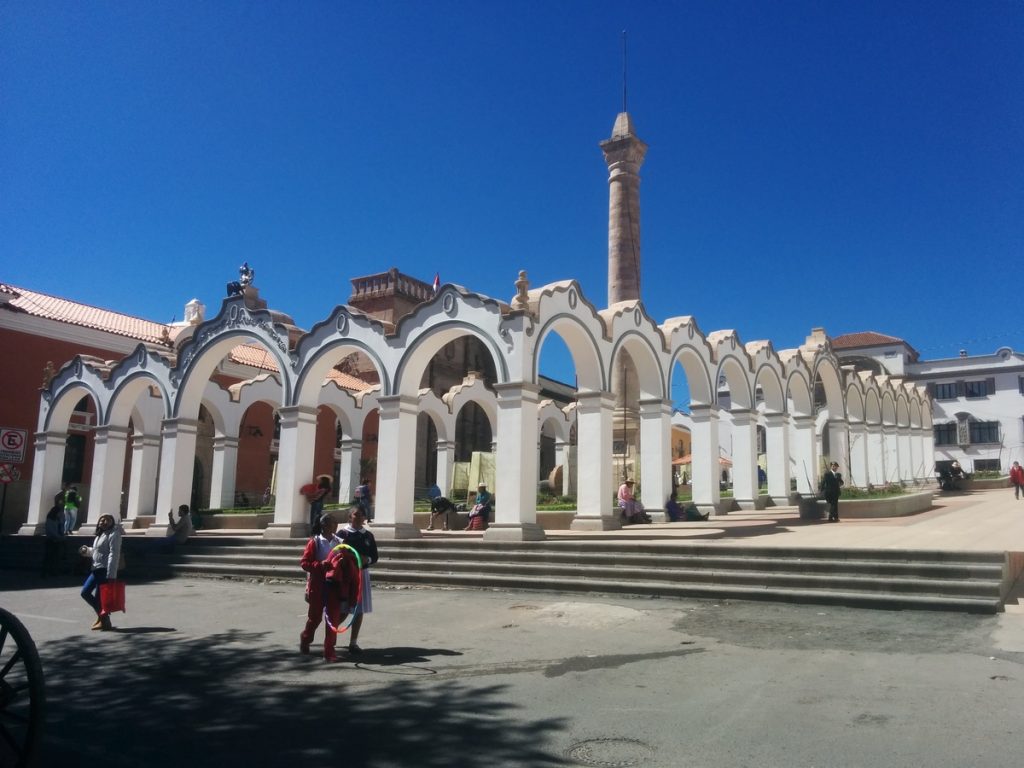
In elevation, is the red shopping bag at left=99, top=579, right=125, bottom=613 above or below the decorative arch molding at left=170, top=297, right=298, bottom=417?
below

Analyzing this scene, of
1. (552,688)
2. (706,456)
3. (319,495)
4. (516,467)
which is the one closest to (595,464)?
(516,467)

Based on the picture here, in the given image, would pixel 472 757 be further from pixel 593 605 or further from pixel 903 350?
pixel 903 350

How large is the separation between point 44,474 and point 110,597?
51.5ft

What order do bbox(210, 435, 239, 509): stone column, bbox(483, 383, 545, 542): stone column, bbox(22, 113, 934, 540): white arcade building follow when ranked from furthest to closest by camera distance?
1. bbox(210, 435, 239, 509): stone column
2. bbox(22, 113, 934, 540): white arcade building
3. bbox(483, 383, 545, 542): stone column

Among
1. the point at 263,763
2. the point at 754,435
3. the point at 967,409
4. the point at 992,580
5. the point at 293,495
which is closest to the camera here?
the point at 263,763

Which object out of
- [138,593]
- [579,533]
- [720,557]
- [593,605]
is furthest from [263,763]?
[579,533]

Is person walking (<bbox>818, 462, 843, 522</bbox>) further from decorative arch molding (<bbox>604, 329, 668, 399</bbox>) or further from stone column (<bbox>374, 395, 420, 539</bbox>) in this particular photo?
stone column (<bbox>374, 395, 420, 539</bbox>)

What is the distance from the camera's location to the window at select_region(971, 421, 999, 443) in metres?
47.8

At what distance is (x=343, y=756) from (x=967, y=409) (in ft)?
177

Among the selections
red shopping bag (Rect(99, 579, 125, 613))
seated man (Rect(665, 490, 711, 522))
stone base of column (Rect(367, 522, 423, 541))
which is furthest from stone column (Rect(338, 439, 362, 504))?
red shopping bag (Rect(99, 579, 125, 613))

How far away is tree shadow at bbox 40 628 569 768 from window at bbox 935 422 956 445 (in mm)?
50914

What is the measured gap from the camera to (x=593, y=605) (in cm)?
984

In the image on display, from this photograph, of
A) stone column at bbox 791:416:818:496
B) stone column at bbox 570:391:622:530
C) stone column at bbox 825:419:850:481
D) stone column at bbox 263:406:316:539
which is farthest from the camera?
stone column at bbox 825:419:850:481

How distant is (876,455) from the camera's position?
29859mm
